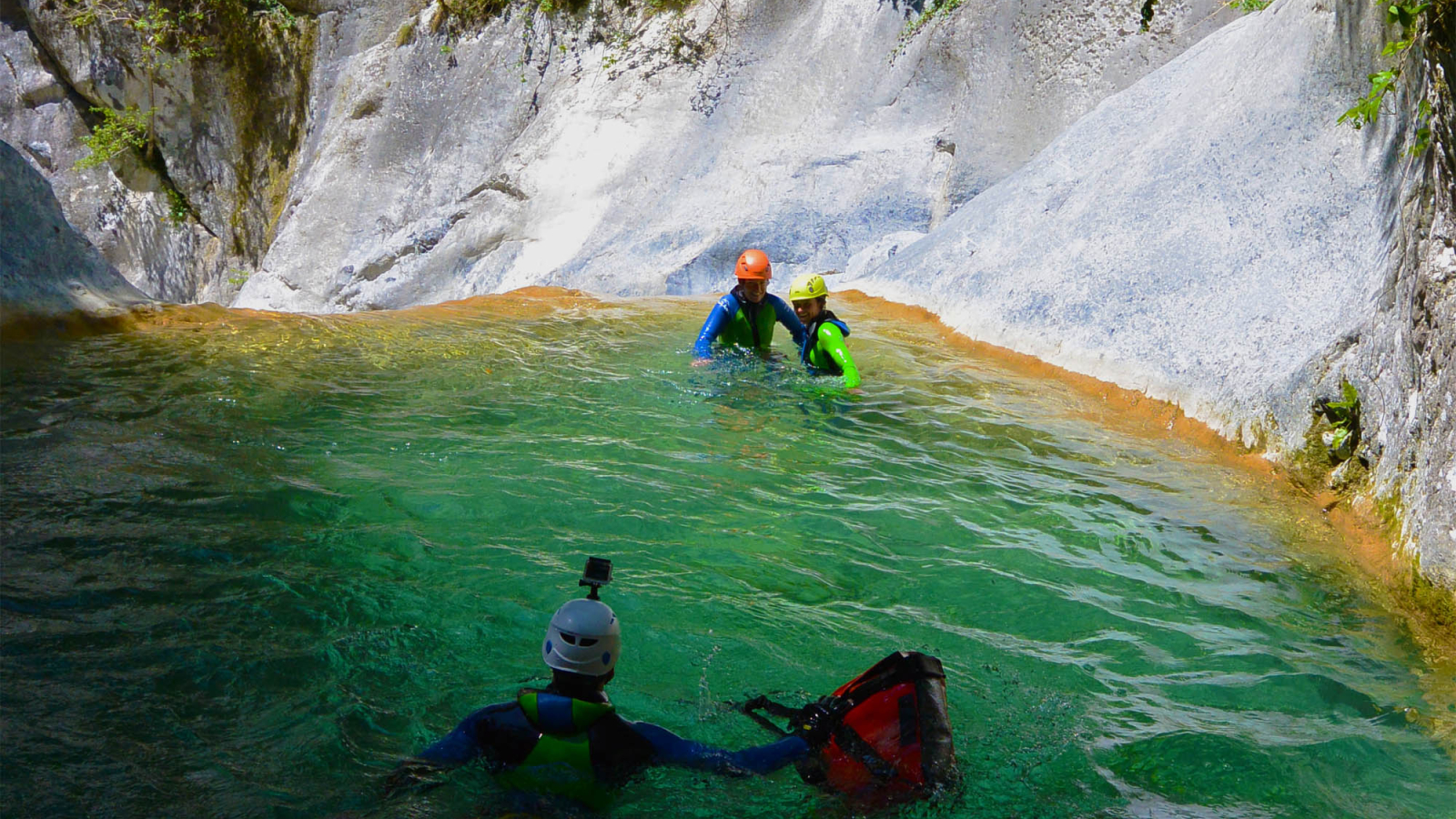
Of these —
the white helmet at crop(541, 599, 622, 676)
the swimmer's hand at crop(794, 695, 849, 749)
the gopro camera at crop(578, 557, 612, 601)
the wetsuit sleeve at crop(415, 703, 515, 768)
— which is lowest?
the wetsuit sleeve at crop(415, 703, 515, 768)

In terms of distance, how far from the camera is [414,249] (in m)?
14.6

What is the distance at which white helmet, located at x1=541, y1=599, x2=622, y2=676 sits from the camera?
9.97 feet

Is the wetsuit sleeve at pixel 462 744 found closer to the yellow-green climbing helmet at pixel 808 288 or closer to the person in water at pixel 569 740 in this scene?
the person in water at pixel 569 740

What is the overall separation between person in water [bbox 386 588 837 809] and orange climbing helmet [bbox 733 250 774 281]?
5.45 metres

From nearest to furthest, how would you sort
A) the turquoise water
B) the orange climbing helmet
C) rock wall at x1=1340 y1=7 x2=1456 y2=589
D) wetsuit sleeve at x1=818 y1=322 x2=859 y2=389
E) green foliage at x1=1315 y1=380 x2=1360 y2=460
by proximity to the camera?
1. the turquoise water
2. rock wall at x1=1340 y1=7 x2=1456 y2=589
3. green foliage at x1=1315 y1=380 x2=1360 y2=460
4. wetsuit sleeve at x1=818 y1=322 x2=859 y2=389
5. the orange climbing helmet

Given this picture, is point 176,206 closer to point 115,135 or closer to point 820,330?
point 115,135

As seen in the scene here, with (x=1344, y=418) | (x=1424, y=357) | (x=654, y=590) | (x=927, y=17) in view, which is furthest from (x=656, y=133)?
(x=1424, y=357)

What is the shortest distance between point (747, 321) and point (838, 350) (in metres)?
1.07

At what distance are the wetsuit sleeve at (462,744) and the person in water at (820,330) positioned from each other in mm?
4963

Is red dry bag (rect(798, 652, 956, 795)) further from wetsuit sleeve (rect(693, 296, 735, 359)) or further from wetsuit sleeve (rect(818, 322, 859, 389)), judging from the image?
wetsuit sleeve (rect(693, 296, 735, 359))

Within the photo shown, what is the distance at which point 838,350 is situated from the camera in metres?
7.77

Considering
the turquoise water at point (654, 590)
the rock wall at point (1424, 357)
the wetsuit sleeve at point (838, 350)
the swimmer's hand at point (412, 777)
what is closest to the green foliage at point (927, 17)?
the wetsuit sleeve at point (838, 350)

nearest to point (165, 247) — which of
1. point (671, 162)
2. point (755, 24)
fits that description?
point (671, 162)

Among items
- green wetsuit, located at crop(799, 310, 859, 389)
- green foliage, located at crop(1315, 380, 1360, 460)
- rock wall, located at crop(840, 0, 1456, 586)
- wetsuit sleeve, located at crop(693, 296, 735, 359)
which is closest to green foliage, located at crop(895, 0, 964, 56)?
rock wall, located at crop(840, 0, 1456, 586)
